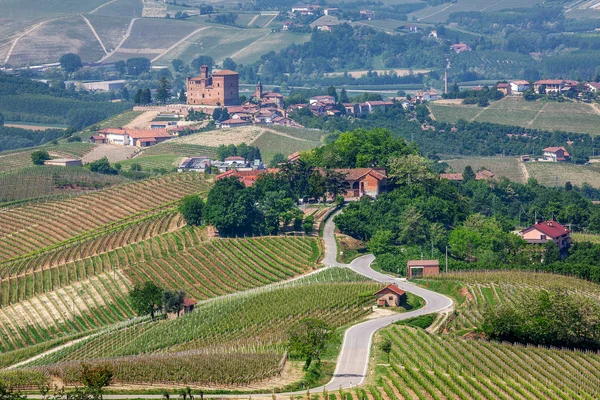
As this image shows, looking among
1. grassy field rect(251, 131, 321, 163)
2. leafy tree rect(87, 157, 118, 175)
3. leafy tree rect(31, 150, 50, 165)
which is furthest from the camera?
grassy field rect(251, 131, 321, 163)

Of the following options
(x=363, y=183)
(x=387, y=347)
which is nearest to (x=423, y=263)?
(x=363, y=183)

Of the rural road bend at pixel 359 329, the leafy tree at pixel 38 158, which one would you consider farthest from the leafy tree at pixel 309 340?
the leafy tree at pixel 38 158

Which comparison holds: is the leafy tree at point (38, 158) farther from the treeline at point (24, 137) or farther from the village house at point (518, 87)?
the village house at point (518, 87)

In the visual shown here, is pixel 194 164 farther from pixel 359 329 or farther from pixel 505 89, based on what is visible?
pixel 359 329

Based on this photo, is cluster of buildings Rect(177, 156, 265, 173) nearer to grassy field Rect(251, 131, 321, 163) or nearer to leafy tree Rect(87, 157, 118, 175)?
grassy field Rect(251, 131, 321, 163)

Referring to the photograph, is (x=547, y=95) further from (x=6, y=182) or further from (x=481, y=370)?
(x=481, y=370)

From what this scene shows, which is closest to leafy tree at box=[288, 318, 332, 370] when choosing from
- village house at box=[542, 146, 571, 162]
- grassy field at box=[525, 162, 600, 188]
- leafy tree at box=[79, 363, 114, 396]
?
leafy tree at box=[79, 363, 114, 396]
